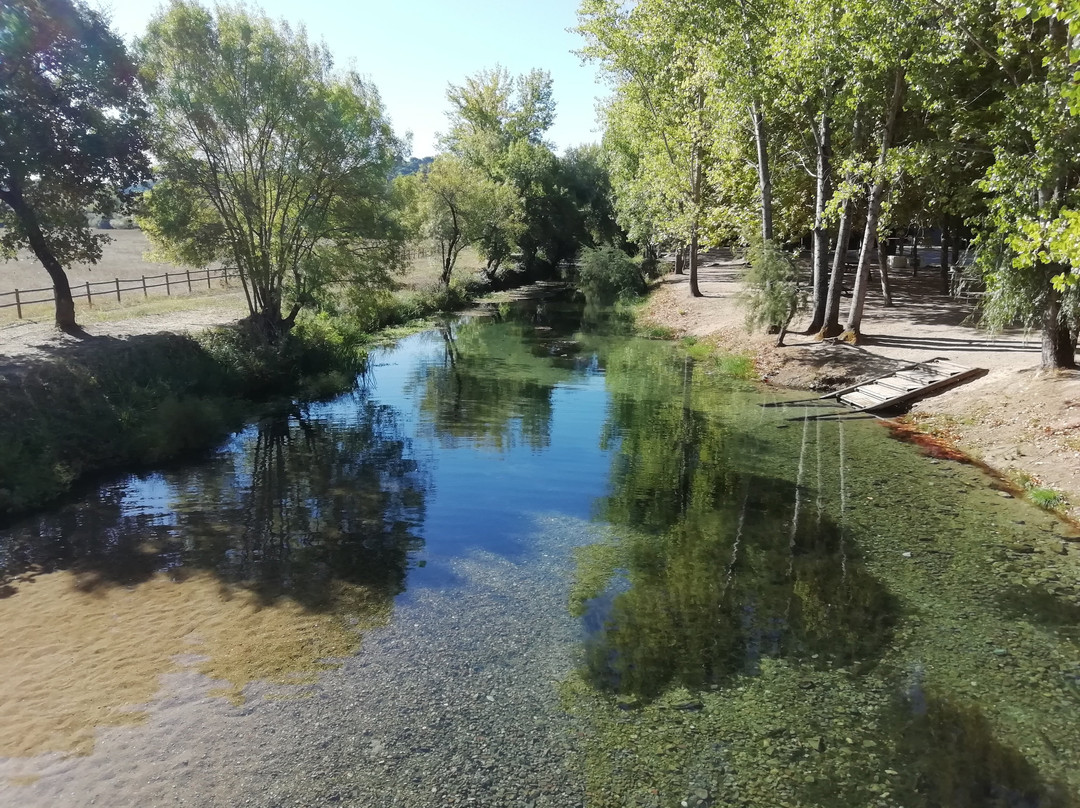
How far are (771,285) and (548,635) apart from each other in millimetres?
17109

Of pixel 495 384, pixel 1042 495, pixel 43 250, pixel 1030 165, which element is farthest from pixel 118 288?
pixel 1042 495

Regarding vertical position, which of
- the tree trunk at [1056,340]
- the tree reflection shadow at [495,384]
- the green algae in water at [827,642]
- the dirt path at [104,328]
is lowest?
the green algae in water at [827,642]

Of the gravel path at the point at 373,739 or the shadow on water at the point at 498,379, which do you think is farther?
the shadow on water at the point at 498,379

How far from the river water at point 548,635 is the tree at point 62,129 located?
9.83 metres

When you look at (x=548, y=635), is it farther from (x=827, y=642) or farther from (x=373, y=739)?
(x=827, y=642)

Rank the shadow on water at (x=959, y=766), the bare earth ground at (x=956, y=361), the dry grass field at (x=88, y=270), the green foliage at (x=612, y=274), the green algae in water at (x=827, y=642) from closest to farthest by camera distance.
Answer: the shadow on water at (x=959, y=766)
the green algae in water at (x=827, y=642)
the bare earth ground at (x=956, y=361)
the dry grass field at (x=88, y=270)
the green foliage at (x=612, y=274)

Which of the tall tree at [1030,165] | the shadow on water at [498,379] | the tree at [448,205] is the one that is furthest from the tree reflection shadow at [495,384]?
the tall tree at [1030,165]

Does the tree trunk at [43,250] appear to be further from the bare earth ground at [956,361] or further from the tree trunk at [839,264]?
the tree trunk at [839,264]

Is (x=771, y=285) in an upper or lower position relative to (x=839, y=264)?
lower

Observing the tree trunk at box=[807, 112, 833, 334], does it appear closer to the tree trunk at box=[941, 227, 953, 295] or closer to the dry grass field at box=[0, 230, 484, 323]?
the tree trunk at box=[941, 227, 953, 295]

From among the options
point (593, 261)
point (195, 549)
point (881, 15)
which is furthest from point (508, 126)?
point (195, 549)

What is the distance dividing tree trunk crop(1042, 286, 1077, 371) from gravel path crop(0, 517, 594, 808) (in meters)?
13.9

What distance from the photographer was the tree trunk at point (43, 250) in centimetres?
1853

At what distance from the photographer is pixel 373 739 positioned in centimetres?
680
